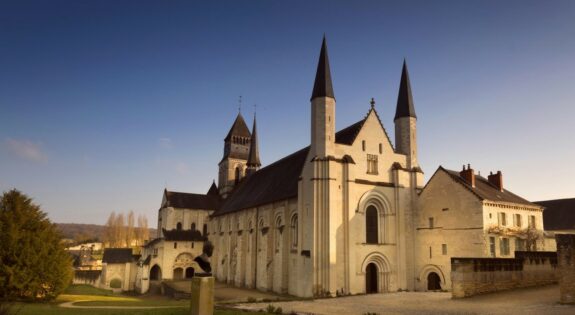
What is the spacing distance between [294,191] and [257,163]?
99.8 feet

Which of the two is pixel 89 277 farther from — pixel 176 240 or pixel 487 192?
pixel 487 192

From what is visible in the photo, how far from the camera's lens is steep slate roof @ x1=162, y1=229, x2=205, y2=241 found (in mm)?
56019

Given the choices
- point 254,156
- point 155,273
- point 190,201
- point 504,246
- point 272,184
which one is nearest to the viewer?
point 504,246

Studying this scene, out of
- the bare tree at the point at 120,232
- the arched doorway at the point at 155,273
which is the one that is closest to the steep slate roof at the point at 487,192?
the arched doorway at the point at 155,273

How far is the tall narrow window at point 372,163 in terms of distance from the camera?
3266 centimetres

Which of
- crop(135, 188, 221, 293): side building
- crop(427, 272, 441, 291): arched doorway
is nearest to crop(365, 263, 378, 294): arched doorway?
crop(427, 272, 441, 291): arched doorway

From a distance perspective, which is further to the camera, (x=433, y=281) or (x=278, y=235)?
(x=278, y=235)

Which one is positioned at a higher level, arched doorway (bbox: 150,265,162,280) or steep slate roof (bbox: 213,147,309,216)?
steep slate roof (bbox: 213,147,309,216)

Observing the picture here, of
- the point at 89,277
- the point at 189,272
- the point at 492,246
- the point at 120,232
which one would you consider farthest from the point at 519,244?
the point at 120,232

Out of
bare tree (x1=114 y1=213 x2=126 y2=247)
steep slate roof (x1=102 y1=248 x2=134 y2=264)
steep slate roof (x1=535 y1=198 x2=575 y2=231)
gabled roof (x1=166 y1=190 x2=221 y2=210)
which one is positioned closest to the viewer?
steep slate roof (x1=535 y1=198 x2=575 y2=231)

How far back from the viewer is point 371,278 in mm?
31641

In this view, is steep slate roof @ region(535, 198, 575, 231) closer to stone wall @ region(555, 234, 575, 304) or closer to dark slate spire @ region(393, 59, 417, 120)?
dark slate spire @ region(393, 59, 417, 120)

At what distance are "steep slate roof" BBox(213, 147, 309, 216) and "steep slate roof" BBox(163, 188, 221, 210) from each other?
26.2 feet

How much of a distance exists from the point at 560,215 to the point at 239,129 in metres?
44.7
